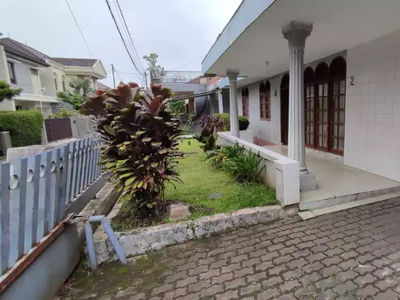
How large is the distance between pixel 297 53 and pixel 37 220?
12.9 feet

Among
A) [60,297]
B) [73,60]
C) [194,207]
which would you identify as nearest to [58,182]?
[60,297]

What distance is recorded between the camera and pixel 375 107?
4.42 meters

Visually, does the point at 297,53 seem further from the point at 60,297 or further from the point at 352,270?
the point at 60,297

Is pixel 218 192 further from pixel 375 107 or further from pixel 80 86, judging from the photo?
pixel 80 86

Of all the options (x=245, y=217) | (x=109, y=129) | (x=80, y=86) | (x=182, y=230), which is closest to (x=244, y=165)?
(x=245, y=217)

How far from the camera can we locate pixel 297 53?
3629 mm

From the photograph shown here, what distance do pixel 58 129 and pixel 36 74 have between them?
1039 cm

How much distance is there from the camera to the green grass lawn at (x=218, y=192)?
3488 mm

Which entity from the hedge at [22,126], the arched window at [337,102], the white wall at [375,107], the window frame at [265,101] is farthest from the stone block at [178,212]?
the hedge at [22,126]

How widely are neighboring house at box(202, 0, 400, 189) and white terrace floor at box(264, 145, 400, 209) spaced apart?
0.78 feet

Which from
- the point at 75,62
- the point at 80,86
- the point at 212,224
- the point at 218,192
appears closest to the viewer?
the point at 212,224

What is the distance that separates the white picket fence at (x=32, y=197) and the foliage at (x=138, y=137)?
0.53 metres

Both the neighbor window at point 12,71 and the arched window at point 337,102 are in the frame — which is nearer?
the arched window at point 337,102

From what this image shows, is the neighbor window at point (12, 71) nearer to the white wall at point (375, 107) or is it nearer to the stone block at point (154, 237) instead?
the stone block at point (154, 237)
